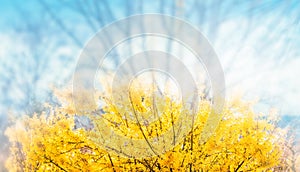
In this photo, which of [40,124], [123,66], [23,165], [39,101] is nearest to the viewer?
[123,66]

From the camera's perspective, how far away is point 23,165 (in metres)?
8.98

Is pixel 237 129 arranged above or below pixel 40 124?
below

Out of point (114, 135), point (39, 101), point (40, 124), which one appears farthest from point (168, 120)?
point (39, 101)

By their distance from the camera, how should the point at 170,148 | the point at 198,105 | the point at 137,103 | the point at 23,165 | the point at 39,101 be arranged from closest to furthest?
the point at 170,148, the point at 137,103, the point at 198,105, the point at 23,165, the point at 39,101

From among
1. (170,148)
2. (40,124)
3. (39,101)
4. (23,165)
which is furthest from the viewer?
(39,101)

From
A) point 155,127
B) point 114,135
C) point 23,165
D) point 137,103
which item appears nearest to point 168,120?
point 155,127

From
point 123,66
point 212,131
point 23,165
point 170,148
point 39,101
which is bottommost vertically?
point 170,148

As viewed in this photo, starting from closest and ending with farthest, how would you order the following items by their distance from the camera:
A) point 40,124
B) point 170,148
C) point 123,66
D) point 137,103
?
point 170,148 < point 137,103 < point 123,66 < point 40,124

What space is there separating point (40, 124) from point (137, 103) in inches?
186

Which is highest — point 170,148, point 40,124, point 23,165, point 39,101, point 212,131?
point 39,101

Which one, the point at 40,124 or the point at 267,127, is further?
the point at 40,124

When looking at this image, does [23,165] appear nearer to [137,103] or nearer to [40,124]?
[40,124]

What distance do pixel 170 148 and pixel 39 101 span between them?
417 inches

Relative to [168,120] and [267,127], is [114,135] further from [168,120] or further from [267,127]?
[267,127]
